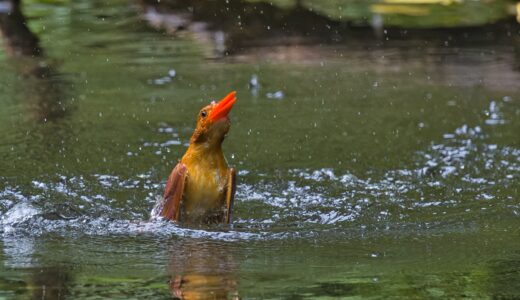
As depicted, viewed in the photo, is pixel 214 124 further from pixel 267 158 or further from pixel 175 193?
pixel 267 158

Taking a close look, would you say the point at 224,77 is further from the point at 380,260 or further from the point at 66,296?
the point at 66,296

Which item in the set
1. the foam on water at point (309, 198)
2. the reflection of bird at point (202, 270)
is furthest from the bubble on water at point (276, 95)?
the reflection of bird at point (202, 270)

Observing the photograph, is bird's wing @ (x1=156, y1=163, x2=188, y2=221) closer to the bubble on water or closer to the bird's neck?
the bird's neck

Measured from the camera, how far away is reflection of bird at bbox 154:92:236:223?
15.9 feet

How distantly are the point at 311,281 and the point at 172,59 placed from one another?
228 inches

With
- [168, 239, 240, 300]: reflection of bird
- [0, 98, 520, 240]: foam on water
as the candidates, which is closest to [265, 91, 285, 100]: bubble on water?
[0, 98, 520, 240]: foam on water

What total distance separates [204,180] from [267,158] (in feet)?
6.91

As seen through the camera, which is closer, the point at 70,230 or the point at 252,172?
the point at 70,230

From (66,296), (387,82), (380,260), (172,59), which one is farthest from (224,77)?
(66,296)

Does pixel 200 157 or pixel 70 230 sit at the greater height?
pixel 200 157

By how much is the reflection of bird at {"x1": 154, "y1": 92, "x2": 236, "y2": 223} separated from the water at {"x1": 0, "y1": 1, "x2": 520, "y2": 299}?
96mm

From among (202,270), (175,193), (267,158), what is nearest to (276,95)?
(267,158)

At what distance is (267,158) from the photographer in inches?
275

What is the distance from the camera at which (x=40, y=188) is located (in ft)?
20.2
